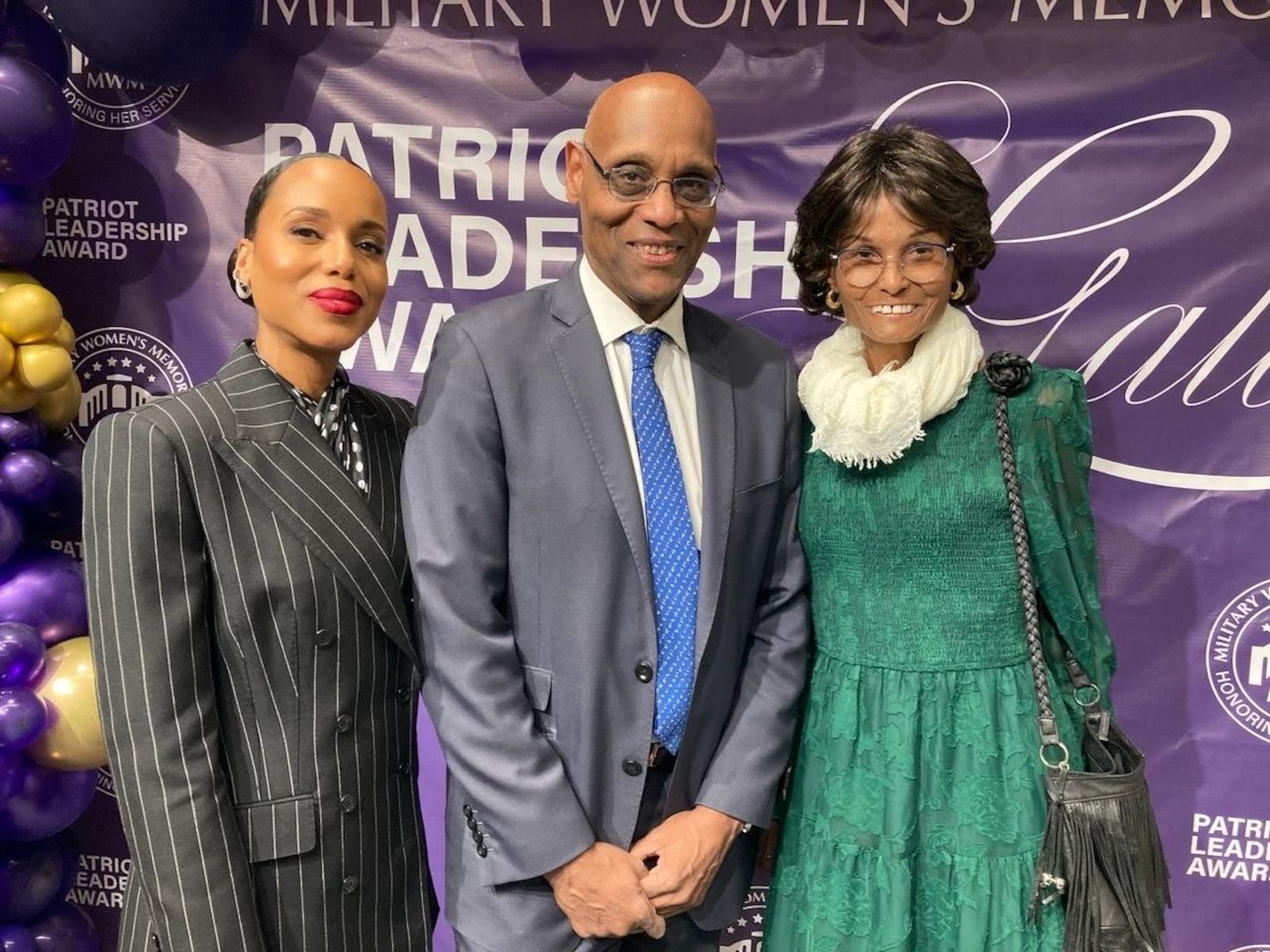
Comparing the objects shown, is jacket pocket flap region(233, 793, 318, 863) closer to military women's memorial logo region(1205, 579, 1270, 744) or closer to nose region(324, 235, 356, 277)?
nose region(324, 235, 356, 277)

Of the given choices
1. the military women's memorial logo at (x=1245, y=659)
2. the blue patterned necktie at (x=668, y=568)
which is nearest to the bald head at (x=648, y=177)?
the blue patterned necktie at (x=668, y=568)

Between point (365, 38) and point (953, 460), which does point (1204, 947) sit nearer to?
point (953, 460)

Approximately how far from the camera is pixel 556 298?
1.88 m

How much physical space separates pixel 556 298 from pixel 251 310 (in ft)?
5.10

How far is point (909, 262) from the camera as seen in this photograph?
1.93 metres

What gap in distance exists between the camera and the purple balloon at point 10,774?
247cm

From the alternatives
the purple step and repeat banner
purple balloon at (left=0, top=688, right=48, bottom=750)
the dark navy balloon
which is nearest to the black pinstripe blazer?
purple balloon at (left=0, top=688, right=48, bottom=750)

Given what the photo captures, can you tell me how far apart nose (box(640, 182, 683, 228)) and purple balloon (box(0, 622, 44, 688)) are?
172 cm

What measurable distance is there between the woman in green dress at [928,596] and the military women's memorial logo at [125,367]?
6.46 feet

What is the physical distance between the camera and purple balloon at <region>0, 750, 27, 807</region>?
2.47 metres

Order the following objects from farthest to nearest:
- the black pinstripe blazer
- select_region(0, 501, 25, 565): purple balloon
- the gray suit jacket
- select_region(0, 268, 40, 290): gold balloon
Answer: select_region(0, 268, 40, 290): gold balloon, select_region(0, 501, 25, 565): purple balloon, the gray suit jacket, the black pinstripe blazer

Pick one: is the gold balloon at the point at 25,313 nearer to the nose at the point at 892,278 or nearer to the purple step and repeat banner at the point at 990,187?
the purple step and repeat banner at the point at 990,187

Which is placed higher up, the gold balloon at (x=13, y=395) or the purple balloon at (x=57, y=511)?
the gold balloon at (x=13, y=395)

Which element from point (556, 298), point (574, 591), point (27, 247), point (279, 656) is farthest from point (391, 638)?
point (27, 247)
